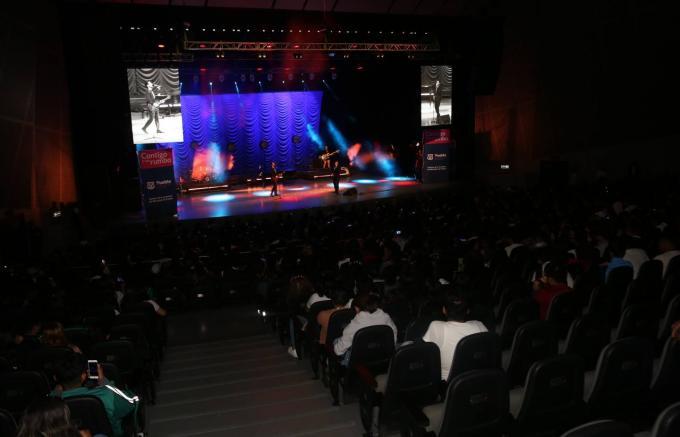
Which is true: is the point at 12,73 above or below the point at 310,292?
above

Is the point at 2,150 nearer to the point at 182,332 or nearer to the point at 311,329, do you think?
the point at 182,332

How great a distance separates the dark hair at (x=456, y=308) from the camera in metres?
4.28

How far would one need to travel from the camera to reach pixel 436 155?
20.2 meters

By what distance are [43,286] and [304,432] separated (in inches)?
191

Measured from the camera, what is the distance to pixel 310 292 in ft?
22.5

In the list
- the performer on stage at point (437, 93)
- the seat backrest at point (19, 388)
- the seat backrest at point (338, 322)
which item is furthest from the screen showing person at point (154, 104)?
the seat backrest at point (19, 388)

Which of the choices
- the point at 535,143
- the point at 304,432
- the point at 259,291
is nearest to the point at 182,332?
the point at 259,291

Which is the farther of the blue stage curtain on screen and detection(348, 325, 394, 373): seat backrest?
the blue stage curtain on screen

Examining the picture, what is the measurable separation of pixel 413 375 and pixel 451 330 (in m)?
0.53

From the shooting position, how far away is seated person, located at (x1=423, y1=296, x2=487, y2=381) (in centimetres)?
419

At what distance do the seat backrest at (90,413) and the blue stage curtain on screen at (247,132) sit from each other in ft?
65.9

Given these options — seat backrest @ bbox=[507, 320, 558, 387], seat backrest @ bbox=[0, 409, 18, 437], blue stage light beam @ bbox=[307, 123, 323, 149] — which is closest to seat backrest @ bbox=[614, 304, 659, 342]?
seat backrest @ bbox=[507, 320, 558, 387]

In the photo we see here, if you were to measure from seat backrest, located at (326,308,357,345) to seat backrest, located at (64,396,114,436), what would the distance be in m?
2.32

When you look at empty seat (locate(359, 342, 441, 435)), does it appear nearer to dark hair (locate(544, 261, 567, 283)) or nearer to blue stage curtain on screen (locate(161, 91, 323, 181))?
dark hair (locate(544, 261, 567, 283))
